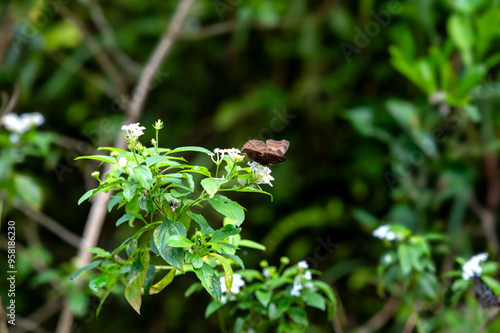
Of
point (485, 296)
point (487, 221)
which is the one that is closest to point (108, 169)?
point (485, 296)

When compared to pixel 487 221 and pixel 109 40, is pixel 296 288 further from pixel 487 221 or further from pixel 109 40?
pixel 109 40

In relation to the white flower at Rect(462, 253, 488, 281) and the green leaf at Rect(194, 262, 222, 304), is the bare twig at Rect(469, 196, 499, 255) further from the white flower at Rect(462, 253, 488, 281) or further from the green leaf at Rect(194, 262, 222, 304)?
the green leaf at Rect(194, 262, 222, 304)

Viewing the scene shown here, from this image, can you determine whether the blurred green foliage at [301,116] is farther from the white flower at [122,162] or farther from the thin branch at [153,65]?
the white flower at [122,162]

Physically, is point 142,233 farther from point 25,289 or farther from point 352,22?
point 25,289

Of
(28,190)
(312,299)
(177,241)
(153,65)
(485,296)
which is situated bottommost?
(485,296)

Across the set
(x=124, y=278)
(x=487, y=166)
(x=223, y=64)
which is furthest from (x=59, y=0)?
(x=487, y=166)
